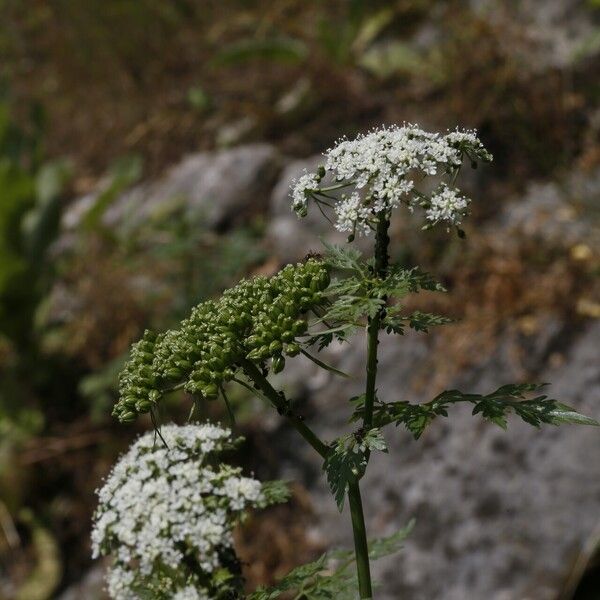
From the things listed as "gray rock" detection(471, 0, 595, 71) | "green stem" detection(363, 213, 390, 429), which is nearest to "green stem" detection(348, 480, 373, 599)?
"green stem" detection(363, 213, 390, 429)

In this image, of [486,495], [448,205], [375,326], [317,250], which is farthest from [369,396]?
[317,250]

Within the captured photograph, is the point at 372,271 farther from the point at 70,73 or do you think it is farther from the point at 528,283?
the point at 70,73

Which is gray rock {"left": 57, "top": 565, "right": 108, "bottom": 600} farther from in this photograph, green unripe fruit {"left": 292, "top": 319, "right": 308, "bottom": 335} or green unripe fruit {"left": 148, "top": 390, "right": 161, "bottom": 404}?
green unripe fruit {"left": 292, "top": 319, "right": 308, "bottom": 335}

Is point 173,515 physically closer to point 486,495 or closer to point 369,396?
point 369,396

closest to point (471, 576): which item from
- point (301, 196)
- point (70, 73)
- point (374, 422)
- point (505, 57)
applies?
point (374, 422)

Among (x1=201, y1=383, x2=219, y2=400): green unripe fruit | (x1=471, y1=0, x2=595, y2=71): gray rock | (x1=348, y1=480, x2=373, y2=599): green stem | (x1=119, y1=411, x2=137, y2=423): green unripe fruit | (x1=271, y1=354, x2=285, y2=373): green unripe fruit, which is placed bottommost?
(x1=348, y1=480, x2=373, y2=599): green stem

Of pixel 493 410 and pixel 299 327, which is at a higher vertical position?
pixel 299 327

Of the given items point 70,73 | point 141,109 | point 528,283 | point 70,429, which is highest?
point 70,73
